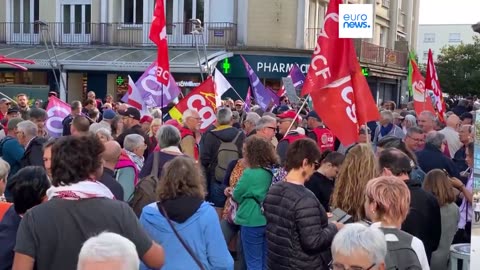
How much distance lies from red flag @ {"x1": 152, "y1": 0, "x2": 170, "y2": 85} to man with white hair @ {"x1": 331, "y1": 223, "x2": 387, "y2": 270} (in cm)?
905

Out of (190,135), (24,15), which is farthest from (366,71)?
(190,135)

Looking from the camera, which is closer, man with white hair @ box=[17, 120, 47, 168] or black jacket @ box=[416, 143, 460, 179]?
man with white hair @ box=[17, 120, 47, 168]

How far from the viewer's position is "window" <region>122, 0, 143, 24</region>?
2903cm

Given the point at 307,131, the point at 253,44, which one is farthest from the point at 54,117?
the point at 253,44

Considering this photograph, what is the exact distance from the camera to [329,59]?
26.5ft

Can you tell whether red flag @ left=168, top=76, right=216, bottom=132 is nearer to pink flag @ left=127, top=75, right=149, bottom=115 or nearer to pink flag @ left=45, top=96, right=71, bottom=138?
pink flag @ left=127, top=75, right=149, bottom=115

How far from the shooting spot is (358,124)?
789 cm

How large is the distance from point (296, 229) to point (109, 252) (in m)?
2.27

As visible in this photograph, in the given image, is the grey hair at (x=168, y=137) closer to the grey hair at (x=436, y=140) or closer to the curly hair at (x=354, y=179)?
the curly hair at (x=354, y=179)

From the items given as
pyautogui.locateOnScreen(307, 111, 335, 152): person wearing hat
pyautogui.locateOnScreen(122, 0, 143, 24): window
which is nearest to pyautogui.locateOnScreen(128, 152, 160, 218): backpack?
pyautogui.locateOnScreen(307, 111, 335, 152): person wearing hat

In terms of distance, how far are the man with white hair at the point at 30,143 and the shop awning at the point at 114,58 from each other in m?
17.7

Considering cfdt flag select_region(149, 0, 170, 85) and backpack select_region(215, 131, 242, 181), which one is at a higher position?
cfdt flag select_region(149, 0, 170, 85)

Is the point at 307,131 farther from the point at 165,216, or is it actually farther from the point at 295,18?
the point at 295,18

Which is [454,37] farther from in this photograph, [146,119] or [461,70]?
[146,119]
